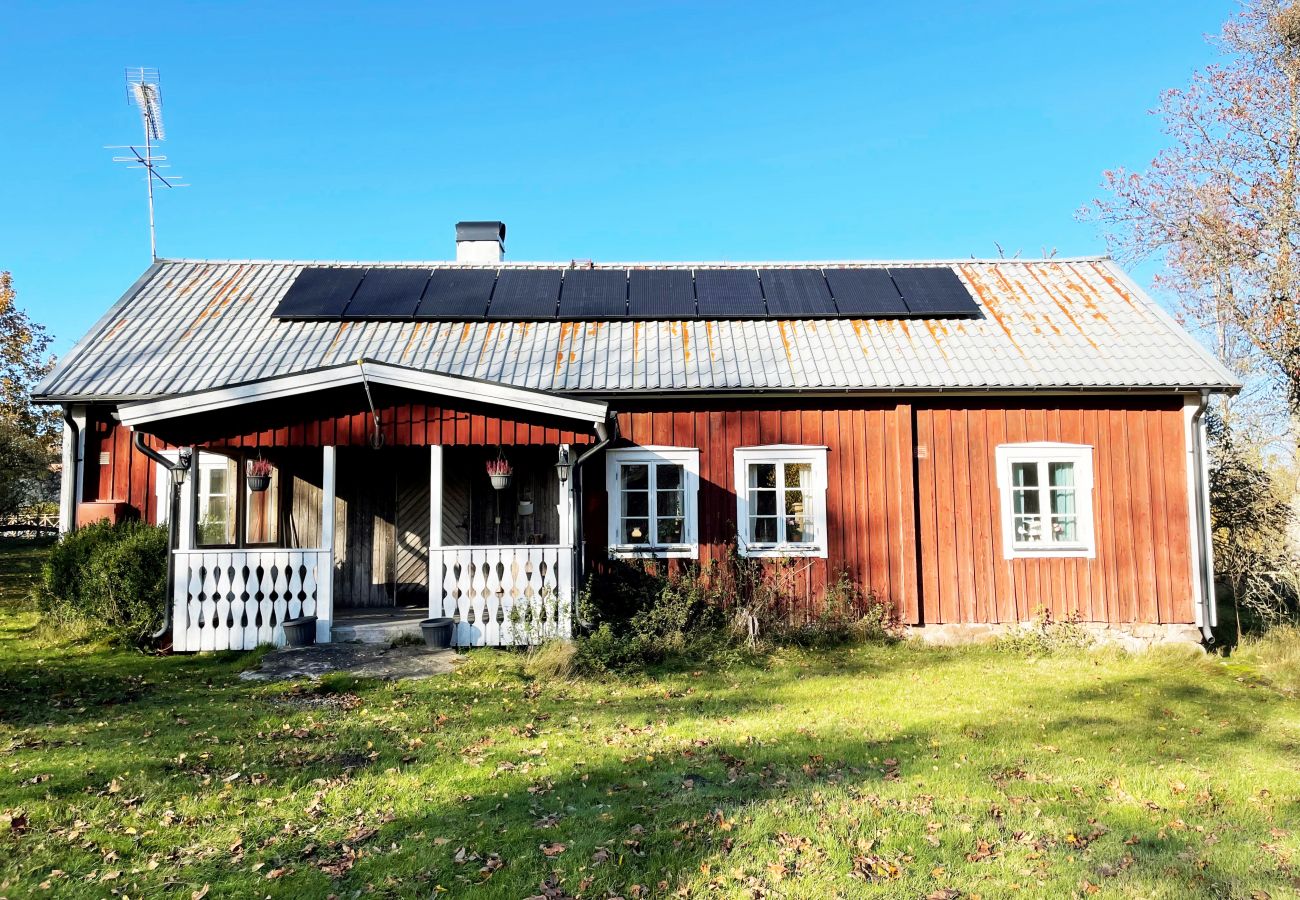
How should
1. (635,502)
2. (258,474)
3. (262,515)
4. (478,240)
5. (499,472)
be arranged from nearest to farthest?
(499,472) → (258,474) → (635,502) → (262,515) → (478,240)

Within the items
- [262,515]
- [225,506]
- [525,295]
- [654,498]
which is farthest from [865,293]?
[225,506]

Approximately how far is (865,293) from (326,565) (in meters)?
8.91

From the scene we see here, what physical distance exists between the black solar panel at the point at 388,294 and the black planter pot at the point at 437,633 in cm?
542

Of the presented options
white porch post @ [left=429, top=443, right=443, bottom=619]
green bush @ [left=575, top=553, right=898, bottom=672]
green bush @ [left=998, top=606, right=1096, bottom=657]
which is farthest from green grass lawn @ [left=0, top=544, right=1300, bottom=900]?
green bush @ [left=998, top=606, right=1096, bottom=657]

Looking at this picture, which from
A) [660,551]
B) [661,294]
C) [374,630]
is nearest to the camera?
[374,630]

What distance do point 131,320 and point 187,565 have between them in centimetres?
507

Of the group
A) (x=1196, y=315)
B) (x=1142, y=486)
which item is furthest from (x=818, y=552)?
(x=1196, y=315)

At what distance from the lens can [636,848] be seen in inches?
179

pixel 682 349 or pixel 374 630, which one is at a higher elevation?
pixel 682 349

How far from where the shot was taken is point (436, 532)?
32.2ft

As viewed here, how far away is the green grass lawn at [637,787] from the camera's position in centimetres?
426

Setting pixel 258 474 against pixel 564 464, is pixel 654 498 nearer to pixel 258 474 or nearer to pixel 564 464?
pixel 564 464

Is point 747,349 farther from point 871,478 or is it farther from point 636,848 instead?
point 636,848

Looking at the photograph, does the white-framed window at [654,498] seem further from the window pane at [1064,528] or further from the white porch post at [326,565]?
the window pane at [1064,528]
